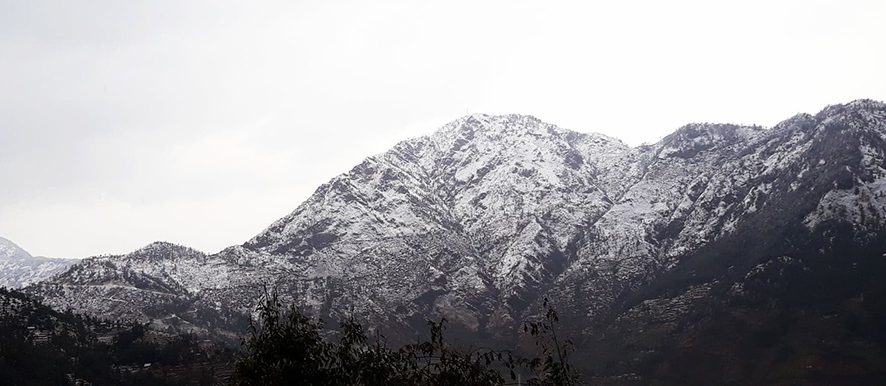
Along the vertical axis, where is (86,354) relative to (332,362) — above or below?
below

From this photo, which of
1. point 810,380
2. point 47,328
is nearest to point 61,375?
point 47,328

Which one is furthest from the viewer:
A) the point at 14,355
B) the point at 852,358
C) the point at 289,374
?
the point at 852,358

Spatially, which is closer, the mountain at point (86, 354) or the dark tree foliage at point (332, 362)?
the dark tree foliage at point (332, 362)

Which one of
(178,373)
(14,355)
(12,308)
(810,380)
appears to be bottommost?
(810,380)

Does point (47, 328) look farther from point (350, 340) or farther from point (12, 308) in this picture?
point (350, 340)

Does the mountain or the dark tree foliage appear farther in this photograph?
the mountain

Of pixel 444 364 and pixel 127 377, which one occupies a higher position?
pixel 444 364

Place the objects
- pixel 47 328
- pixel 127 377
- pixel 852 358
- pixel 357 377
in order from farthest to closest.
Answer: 1. pixel 852 358
2. pixel 47 328
3. pixel 127 377
4. pixel 357 377

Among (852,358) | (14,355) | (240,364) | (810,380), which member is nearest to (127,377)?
(14,355)

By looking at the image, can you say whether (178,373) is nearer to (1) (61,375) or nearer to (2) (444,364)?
(1) (61,375)

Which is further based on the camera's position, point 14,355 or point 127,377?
point 127,377

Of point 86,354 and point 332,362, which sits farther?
point 86,354

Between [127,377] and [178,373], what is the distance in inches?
481

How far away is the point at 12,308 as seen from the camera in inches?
7283
